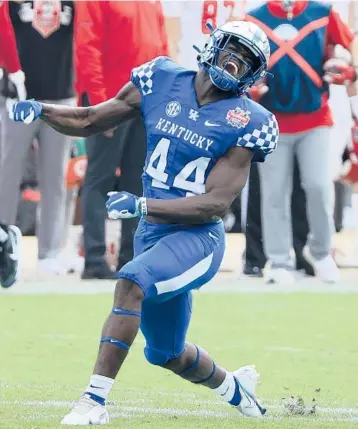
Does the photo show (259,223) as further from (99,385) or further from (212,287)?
(99,385)

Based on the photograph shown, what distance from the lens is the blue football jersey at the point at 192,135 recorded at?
20.0 ft

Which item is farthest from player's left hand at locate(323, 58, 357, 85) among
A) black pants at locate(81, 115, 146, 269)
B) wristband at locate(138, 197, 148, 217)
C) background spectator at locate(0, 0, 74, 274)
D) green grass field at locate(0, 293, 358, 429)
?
wristband at locate(138, 197, 148, 217)

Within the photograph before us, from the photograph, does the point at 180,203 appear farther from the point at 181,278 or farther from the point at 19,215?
the point at 19,215

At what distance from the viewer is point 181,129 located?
6117mm

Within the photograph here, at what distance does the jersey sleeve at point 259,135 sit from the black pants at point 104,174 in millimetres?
5938

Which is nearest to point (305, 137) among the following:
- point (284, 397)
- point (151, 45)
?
point (151, 45)

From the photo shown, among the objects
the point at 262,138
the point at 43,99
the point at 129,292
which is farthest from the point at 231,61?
the point at 43,99

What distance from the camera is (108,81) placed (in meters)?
12.0

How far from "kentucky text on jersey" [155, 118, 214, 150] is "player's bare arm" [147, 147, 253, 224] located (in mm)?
100

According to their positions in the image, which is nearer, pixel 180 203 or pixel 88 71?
pixel 180 203

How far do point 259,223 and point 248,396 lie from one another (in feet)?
20.7

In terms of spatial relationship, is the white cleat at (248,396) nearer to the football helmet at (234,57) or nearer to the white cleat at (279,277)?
the football helmet at (234,57)

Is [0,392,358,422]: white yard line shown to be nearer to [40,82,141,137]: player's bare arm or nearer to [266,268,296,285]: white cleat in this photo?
[40,82,141,137]: player's bare arm

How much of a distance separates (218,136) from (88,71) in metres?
5.85
